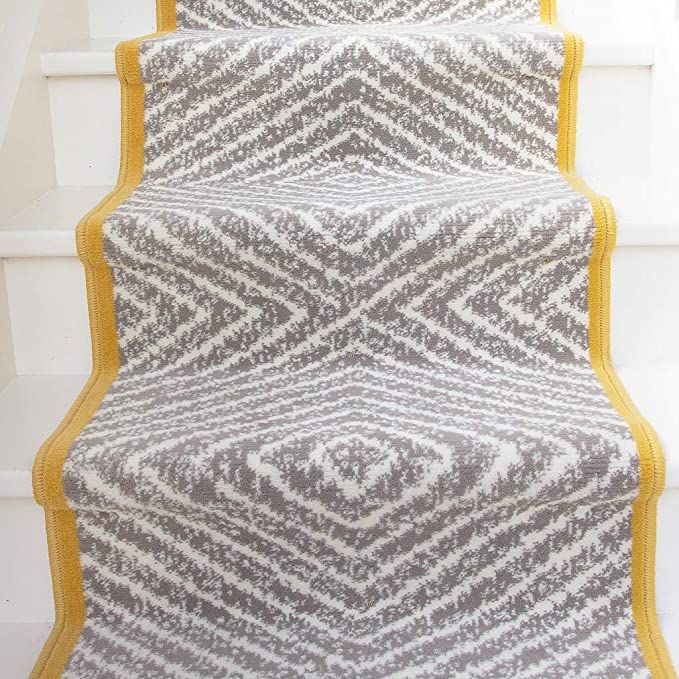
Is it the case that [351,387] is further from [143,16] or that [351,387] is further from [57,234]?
[143,16]

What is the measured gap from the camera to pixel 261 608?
3.17ft

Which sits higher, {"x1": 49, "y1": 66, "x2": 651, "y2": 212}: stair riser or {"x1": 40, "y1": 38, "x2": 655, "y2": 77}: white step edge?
{"x1": 40, "y1": 38, "x2": 655, "y2": 77}: white step edge

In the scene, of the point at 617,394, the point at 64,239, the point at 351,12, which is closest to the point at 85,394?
the point at 64,239

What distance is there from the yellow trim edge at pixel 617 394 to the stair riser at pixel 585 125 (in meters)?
0.06

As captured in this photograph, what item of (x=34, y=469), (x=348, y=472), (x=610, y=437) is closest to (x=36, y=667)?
(x=34, y=469)

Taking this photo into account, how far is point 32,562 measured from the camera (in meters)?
0.99

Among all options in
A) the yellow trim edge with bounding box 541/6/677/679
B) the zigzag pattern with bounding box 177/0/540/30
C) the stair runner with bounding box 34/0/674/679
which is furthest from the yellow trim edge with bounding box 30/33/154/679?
the yellow trim edge with bounding box 541/6/677/679

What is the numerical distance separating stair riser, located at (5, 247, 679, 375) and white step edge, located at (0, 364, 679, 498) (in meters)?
0.02

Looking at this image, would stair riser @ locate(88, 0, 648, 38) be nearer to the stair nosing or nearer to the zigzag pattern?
the zigzag pattern

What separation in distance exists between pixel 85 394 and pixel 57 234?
20 cm

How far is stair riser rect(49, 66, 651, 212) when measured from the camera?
127cm

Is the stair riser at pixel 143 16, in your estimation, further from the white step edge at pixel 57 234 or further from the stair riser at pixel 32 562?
the stair riser at pixel 32 562

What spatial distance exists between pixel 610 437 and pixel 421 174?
479 mm

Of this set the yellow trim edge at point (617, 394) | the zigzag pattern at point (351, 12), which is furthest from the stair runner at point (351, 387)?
the zigzag pattern at point (351, 12)
